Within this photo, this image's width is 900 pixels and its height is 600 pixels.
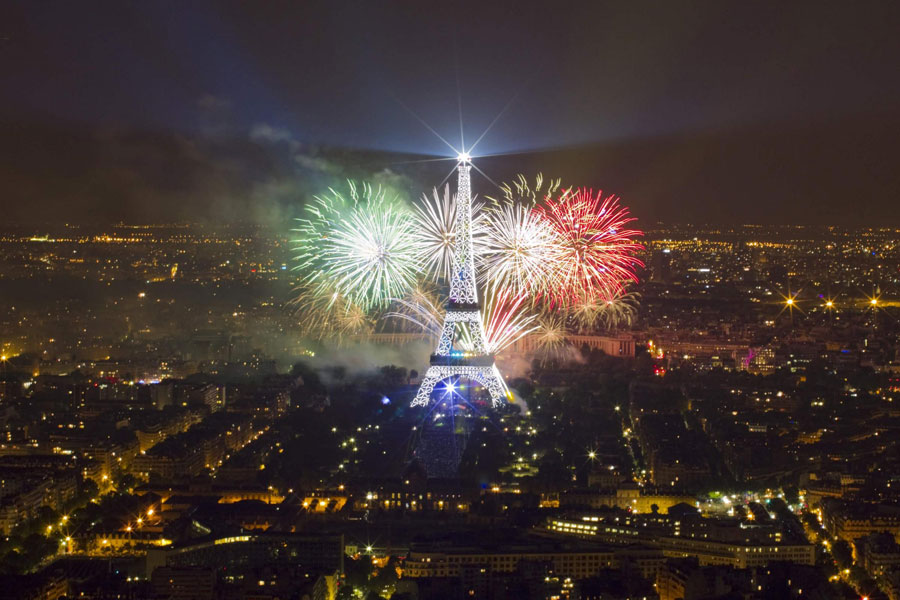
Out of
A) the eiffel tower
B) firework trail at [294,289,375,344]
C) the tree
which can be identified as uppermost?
firework trail at [294,289,375,344]

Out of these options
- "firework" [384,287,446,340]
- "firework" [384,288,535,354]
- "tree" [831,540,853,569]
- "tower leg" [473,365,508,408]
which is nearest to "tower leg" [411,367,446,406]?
"tower leg" [473,365,508,408]

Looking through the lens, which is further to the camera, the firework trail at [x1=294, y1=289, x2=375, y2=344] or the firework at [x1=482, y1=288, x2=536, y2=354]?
the firework trail at [x1=294, y1=289, x2=375, y2=344]

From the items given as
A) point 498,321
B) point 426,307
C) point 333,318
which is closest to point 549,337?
point 333,318

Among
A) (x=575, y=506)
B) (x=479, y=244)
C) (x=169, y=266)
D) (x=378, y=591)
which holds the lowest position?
(x=378, y=591)

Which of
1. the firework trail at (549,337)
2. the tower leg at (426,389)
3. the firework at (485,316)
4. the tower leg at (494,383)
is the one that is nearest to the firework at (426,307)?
the firework at (485,316)

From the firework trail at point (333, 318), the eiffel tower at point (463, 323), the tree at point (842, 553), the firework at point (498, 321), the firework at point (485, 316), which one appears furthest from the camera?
the firework trail at point (333, 318)

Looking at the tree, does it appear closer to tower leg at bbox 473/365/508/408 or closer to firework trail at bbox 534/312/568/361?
tower leg at bbox 473/365/508/408

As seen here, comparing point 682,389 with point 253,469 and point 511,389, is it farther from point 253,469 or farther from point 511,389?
point 253,469

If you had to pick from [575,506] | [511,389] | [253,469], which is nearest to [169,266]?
[511,389]

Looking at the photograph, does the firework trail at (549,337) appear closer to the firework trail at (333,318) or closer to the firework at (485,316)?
the firework at (485,316)
